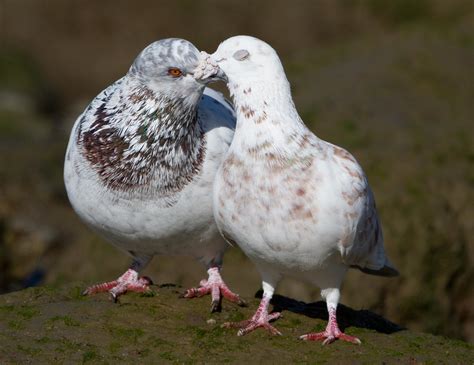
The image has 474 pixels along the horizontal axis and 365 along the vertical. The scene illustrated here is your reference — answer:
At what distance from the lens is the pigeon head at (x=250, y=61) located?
28.9 ft

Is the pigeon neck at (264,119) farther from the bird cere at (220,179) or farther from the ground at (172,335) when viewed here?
the ground at (172,335)

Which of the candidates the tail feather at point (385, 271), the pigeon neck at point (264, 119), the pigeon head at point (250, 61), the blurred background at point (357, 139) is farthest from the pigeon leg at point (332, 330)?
the blurred background at point (357, 139)

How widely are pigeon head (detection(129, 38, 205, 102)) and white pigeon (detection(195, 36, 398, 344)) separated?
26cm

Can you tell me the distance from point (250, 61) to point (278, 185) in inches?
41.1

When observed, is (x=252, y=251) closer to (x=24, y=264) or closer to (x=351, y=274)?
(x=351, y=274)

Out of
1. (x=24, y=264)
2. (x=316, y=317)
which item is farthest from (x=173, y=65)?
(x=24, y=264)

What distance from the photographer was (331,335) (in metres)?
9.19

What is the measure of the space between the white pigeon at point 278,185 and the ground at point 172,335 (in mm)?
508

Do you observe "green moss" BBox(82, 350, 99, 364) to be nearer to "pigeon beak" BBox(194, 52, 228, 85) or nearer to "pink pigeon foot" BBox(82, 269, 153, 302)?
"pink pigeon foot" BBox(82, 269, 153, 302)

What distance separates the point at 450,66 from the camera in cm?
2056

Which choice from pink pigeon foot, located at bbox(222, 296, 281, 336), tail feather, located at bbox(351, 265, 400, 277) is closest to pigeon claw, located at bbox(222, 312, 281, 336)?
pink pigeon foot, located at bbox(222, 296, 281, 336)

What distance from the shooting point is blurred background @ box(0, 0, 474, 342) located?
15.0m

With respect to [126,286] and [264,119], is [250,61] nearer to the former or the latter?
[264,119]

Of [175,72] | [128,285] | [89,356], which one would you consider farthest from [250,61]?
[128,285]
